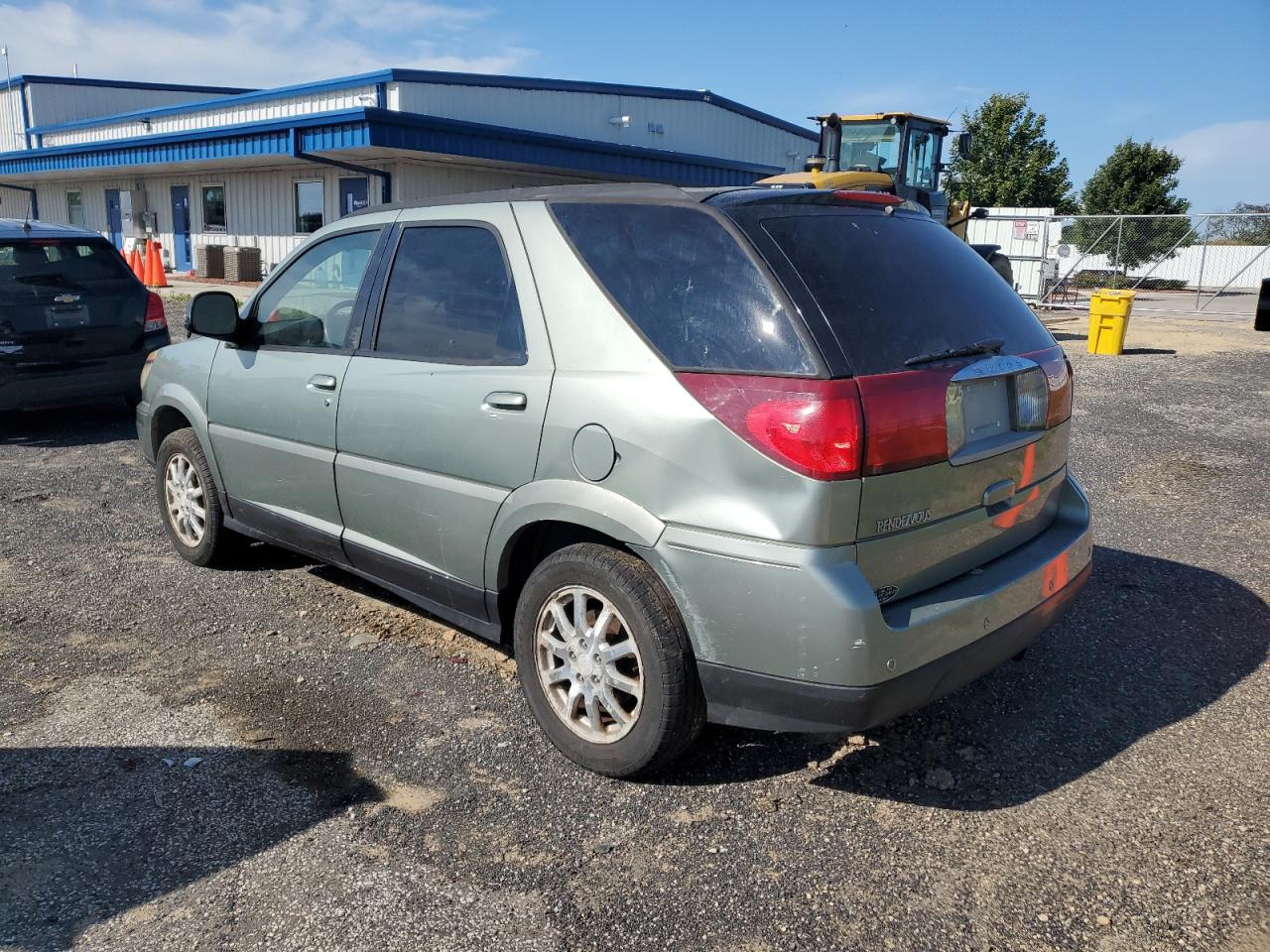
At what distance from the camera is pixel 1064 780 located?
330cm

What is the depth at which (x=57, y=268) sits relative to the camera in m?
8.16

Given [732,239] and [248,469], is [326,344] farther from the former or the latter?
[732,239]

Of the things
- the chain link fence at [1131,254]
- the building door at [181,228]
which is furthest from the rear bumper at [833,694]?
the building door at [181,228]

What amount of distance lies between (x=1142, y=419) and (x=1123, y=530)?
416 cm

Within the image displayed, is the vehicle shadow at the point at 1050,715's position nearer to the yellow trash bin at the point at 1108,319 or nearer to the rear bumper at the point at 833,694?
the rear bumper at the point at 833,694

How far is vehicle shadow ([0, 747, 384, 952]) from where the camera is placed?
2715 mm

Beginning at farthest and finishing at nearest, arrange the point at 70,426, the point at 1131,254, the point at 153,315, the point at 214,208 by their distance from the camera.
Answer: the point at 1131,254
the point at 214,208
the point at 70,426
the point at 153,315

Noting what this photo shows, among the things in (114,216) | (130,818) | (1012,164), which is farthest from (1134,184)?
(130,818)

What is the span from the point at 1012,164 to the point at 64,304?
4411 cm

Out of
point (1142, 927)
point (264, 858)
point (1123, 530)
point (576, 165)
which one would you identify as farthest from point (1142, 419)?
point (576, 165)

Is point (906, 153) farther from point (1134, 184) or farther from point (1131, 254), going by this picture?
point (1134, 184)

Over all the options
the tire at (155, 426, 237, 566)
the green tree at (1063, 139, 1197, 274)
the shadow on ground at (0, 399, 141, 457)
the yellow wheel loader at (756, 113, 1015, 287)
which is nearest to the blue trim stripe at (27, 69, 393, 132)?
the yellow wheel loader at (756, 113, 1015, 287)

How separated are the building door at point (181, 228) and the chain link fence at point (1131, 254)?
2118cm

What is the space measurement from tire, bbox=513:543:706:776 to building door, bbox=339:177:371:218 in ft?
67.6
